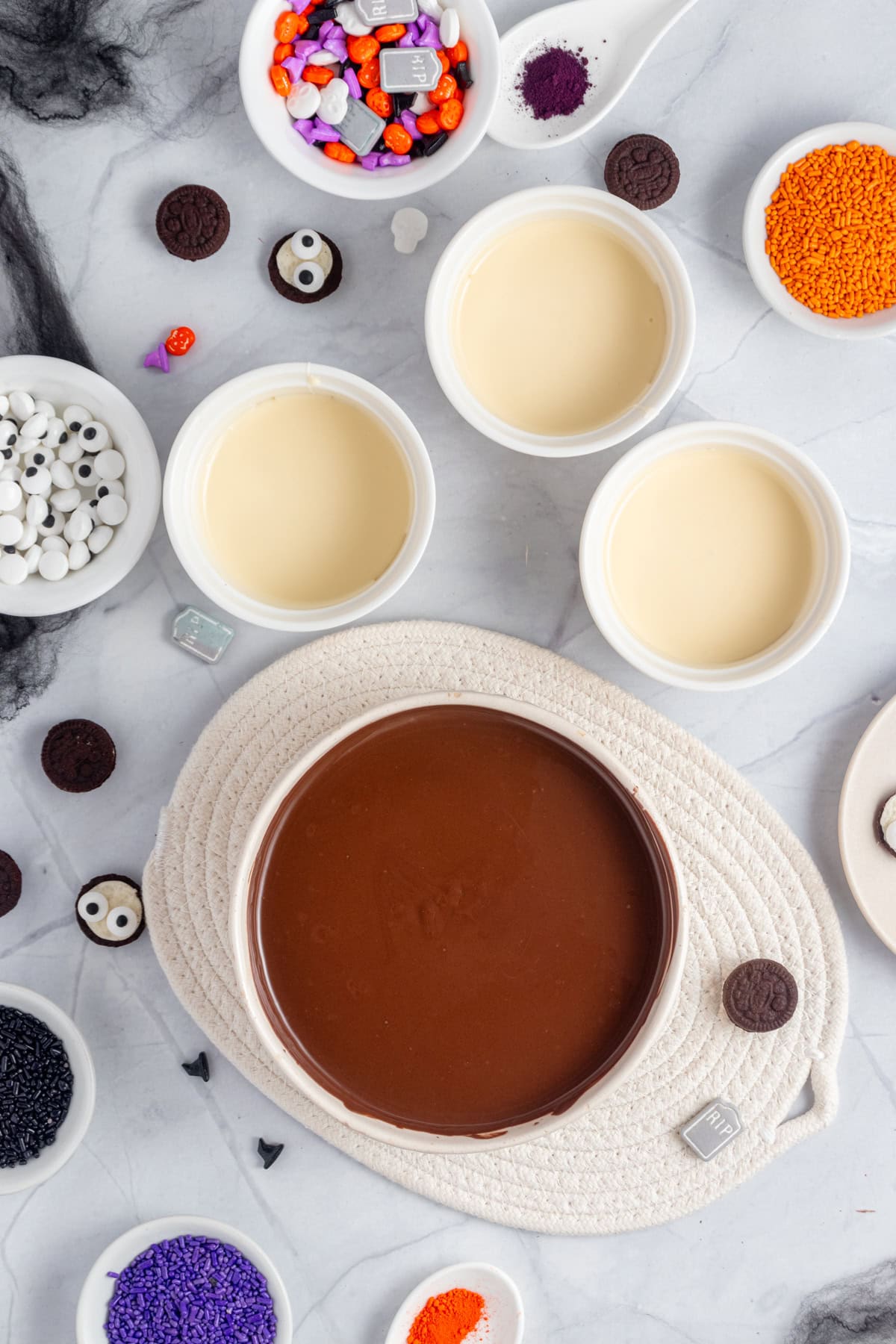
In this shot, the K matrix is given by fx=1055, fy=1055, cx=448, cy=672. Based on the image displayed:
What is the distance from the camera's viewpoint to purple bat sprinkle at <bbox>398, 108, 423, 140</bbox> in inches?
59.9

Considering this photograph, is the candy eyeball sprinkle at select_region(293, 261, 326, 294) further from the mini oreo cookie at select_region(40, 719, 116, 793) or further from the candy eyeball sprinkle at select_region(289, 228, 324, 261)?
the mini oreo cookie at select_region(40, 719, 116, 793)

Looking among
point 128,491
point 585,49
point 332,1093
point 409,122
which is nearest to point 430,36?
point 409,122

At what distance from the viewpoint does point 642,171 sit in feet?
5.21

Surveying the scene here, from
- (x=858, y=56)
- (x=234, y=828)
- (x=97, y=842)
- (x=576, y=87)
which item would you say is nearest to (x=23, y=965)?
(x=97, y=842)

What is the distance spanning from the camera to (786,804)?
5.51ft

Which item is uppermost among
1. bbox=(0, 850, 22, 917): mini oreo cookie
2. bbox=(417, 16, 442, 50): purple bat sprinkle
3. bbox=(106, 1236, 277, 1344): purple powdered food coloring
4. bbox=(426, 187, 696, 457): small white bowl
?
bbox=(417, 16, 442, 50): purple bat sprinkle

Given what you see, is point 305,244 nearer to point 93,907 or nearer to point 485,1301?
point 93,907

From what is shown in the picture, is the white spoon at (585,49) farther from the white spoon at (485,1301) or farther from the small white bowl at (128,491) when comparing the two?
the white spoon at (485,1301)

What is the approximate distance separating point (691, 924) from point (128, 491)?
107 cm

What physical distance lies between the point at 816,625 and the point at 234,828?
2.98 feet

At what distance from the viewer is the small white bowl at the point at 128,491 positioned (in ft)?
5.01

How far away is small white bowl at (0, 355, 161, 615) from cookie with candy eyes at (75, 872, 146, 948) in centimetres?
44

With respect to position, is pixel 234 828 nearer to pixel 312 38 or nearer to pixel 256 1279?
pixel 256 1279

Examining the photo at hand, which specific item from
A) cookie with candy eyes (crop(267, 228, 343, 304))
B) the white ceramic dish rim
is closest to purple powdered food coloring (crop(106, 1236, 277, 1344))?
the white ceramic dish rim
